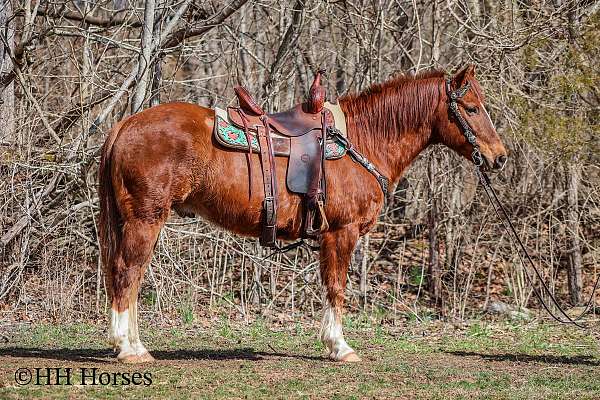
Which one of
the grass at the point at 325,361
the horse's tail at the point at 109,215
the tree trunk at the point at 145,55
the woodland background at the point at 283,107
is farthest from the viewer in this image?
the woodland background at the point at 283,107

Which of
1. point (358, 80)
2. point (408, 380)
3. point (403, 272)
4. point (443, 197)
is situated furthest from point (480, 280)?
point (408, 380)

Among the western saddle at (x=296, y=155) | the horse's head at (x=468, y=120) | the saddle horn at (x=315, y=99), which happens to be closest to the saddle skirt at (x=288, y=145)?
the western saddle at (x=296, y=155)

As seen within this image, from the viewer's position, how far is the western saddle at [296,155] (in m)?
6.35

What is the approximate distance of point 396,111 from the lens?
22.6 ft

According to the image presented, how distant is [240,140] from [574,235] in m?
5.67

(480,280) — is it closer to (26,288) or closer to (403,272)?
(403,272)

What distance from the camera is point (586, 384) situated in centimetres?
582

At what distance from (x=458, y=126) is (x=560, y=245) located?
15.0 ft

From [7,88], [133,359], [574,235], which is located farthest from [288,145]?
[574,235]

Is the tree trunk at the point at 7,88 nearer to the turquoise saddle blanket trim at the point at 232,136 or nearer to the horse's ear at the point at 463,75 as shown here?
the turquoise saddle blanket trim at the point at 232,136

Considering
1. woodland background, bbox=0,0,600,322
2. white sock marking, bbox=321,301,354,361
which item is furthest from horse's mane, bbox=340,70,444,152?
woodland background, bbox=0,0,600,322

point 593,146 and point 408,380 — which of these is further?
point 593,146

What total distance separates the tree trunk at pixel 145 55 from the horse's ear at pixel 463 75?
3.27 m

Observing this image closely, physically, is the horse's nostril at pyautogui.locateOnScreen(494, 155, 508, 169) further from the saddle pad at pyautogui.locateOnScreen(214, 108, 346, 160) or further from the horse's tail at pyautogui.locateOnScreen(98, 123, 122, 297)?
the horse's tail at pyautogui.locateOnScreen(98, 123, 122, 297)
